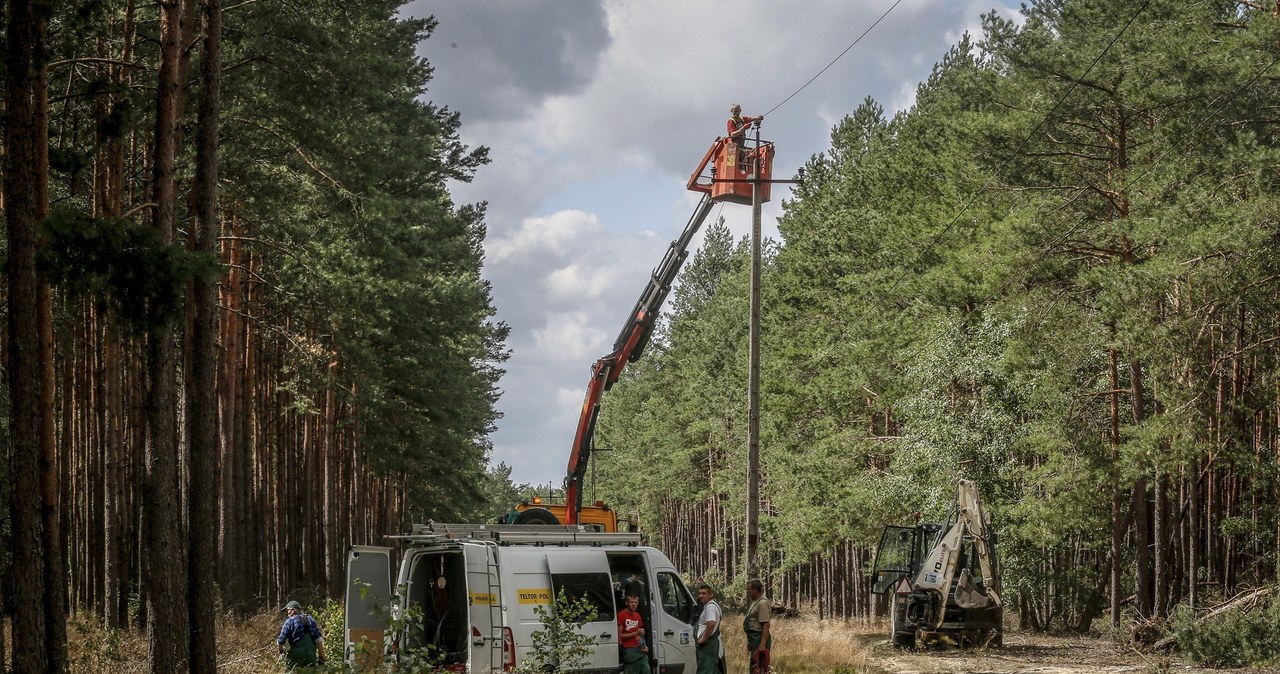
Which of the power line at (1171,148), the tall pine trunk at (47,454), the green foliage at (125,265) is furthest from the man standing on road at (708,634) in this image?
the power line at (1171,148)

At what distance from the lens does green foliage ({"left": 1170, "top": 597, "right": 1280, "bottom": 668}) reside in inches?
830

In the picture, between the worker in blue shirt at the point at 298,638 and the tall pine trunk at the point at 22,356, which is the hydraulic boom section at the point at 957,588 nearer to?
the worker in blue shirt at the point at 298,638

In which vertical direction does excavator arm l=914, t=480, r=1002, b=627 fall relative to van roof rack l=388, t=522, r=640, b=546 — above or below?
below

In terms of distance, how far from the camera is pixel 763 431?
46906mm

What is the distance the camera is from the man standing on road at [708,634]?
52.9 ft

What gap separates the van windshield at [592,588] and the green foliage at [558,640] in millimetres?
639

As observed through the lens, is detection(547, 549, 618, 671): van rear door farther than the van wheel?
No

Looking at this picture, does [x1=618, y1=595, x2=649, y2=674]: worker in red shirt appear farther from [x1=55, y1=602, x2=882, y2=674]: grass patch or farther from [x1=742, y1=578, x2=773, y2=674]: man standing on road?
[x1=55, y1=602, x2=882, y2=674]: grass patch

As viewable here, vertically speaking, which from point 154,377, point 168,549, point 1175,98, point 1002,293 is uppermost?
point 1175,98

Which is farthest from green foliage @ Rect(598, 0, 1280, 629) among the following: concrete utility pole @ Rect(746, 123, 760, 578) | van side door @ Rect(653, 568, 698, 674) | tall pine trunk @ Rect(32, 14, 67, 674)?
tall pine trunk @ Rect(32, 14, 67, 674)

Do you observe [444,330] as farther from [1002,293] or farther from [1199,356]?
[1199,356]

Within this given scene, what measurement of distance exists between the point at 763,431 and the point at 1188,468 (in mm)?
21638

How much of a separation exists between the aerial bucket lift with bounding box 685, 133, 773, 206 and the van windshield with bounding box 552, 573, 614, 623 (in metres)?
9.95

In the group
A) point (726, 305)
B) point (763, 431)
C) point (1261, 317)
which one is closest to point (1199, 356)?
point (1261, 317)
